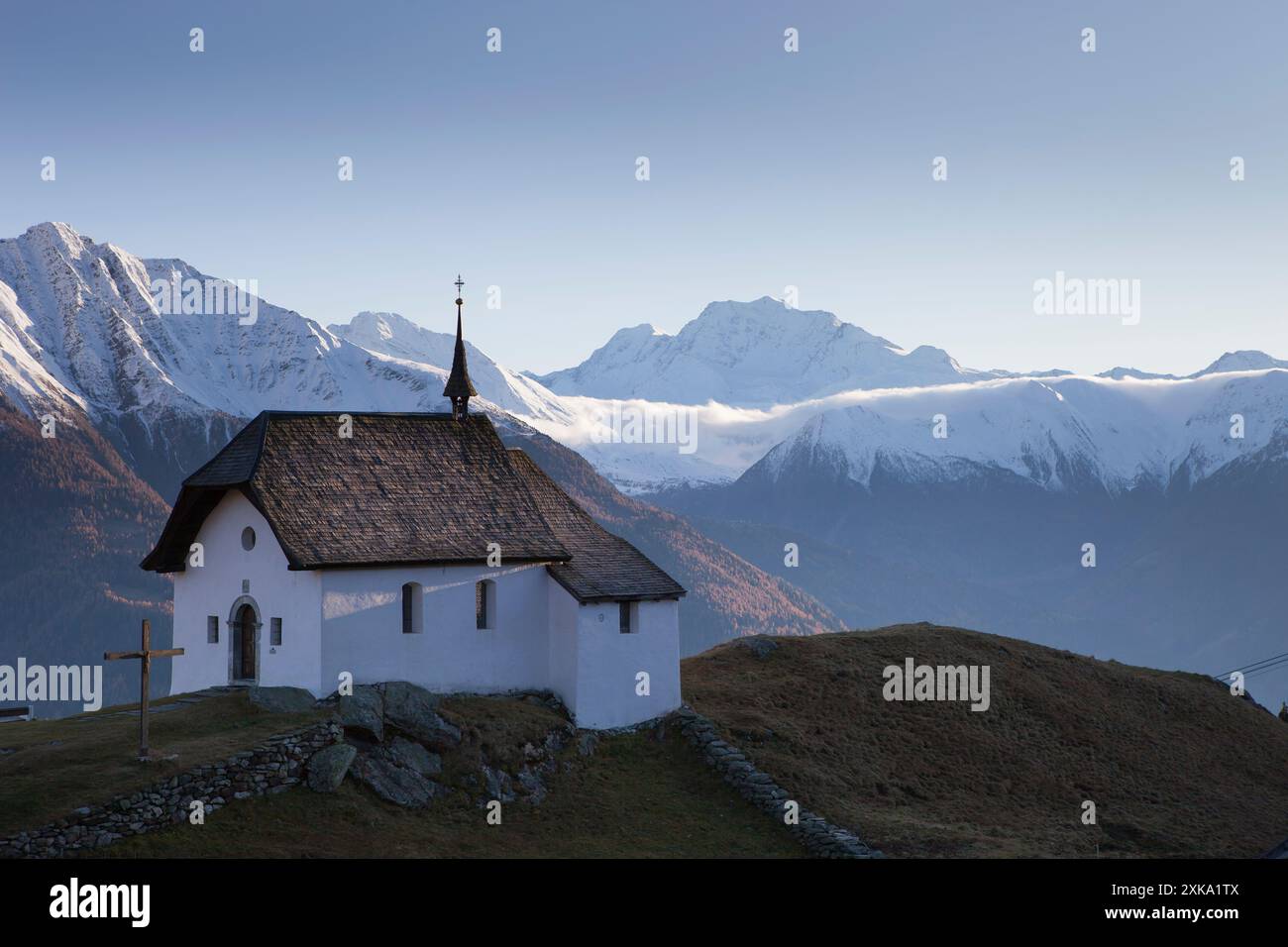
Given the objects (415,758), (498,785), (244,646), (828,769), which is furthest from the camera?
(828,769)

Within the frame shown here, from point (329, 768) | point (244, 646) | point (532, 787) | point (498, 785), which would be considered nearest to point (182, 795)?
point (329, 768)

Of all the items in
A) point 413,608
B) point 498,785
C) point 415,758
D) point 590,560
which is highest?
point 590,560

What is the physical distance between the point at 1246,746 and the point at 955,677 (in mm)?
14032

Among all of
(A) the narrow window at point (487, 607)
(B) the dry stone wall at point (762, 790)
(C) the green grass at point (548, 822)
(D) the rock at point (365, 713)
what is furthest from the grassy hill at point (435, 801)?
(A) the narrow window at point (487, 607)

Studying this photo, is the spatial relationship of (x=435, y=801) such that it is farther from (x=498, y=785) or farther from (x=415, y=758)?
(x=498, y=785)

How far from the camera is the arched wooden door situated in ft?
182

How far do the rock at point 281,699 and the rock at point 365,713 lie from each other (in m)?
1.20

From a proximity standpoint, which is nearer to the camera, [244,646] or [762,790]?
[762,790]

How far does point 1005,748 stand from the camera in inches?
2517

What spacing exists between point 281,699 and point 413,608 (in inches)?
245

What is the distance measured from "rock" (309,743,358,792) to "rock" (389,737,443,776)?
2.01 meters
